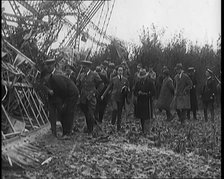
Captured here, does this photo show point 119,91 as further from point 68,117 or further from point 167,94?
point 167,94

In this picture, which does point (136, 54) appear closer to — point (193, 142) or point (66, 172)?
point (193, 142)

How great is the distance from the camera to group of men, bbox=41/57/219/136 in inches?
286

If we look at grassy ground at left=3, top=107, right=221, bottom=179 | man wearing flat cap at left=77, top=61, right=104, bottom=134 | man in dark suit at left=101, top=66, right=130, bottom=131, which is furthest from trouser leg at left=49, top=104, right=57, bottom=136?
man in dark suit at left=101, top=66, right=130, bottom=131

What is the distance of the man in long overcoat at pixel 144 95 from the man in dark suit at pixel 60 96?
1508 mm

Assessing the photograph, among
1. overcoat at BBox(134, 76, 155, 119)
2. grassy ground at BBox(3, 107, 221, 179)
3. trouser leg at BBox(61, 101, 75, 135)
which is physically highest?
overcoat at BBox(134, 76, 155, 119)

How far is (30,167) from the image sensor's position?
5.48 metres

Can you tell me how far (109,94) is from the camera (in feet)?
29.8

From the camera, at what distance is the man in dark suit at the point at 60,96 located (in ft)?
23.3

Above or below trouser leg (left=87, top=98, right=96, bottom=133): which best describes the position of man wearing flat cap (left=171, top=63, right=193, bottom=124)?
above

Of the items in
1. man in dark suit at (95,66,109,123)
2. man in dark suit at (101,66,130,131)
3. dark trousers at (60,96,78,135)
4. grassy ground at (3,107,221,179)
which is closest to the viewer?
grassy ground at (3,107,221,179)

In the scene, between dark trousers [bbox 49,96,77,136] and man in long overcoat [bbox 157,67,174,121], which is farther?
man in long overcoat [bbox 157,67,174,121]

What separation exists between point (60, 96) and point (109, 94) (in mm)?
2027

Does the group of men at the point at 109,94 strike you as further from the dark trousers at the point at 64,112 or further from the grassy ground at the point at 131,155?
the grassy ground at the point at 131,155

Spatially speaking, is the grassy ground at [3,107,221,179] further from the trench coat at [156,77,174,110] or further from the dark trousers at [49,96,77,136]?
the trench coat at [156,77,174,110]
